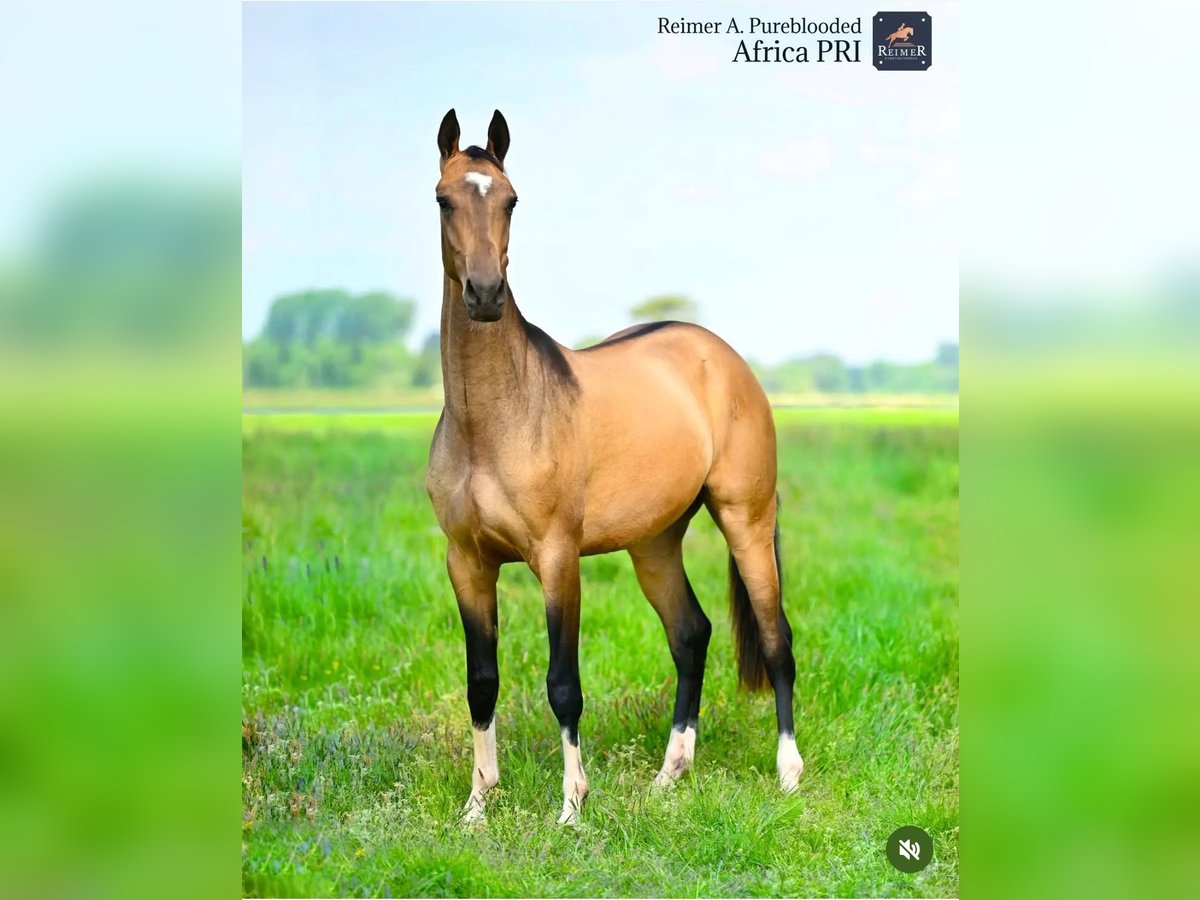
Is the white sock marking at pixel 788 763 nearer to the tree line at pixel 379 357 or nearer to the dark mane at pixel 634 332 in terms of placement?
the tree line at pixel 379 357

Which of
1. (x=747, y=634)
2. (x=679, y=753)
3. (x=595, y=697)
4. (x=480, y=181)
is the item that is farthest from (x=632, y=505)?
(x=480, y=181)

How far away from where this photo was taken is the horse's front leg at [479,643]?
4.85m

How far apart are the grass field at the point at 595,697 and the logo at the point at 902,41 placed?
2122 mm

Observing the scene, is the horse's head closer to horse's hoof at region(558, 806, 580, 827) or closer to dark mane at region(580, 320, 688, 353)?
dark mane at region(580, 320, 688, 353)

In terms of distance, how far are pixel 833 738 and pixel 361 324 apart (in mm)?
3264

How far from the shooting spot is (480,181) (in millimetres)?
4234

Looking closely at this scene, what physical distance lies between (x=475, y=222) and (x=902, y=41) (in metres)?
2.11

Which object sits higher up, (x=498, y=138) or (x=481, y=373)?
(x=498, y=138)

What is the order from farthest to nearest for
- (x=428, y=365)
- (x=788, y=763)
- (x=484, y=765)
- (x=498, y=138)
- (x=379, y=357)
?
Result: 1. (x=428, y=365)
2. (x=379, y=357)
3. (x=788, y=763)
4. (x=484, y=765)
5. (x=498, y=138)

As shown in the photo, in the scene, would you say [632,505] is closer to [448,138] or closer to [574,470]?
[574,470]

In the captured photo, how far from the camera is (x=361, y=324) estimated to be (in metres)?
6.35

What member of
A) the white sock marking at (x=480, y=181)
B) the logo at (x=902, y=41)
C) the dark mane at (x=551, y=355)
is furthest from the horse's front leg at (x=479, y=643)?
the logo at (x=902, y=41)
